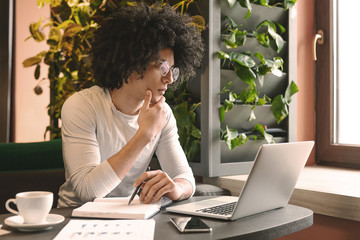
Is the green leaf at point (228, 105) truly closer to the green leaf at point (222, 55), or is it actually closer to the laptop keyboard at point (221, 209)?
the green leaf at point (222, 55)

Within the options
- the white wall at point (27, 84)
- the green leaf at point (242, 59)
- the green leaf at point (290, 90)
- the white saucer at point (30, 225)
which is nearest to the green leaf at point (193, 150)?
the green leaf at point (242, 59)

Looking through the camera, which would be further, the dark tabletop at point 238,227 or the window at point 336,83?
the window at point 336,83

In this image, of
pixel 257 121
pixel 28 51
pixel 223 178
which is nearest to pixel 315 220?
pixel 223 178

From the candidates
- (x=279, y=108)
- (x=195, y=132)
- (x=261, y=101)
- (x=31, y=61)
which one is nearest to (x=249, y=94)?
(x=261, y=101)

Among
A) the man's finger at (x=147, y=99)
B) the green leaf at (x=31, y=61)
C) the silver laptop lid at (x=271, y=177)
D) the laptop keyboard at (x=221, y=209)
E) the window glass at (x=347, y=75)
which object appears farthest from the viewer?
the green leaf at (x=31, y=61)

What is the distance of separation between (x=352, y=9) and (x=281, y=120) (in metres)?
0.74

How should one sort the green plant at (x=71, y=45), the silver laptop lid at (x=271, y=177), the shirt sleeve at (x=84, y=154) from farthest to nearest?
the green plant at (x=71, y=45), the shirt sleeve at (x=84, y=154), the silver laptop lid at (x=271, y=177)

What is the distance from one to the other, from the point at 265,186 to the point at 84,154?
0.68 metres

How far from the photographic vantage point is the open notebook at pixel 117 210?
1121mm

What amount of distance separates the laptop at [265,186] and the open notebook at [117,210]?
0.07 meters

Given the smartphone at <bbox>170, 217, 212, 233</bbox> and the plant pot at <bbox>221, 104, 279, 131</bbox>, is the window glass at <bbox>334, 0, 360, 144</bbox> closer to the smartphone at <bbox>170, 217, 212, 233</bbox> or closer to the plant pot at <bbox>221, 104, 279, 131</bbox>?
the plant pot at <bbox>221, 104, 279, 131</bbox>

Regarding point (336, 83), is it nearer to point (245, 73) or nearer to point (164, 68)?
point (245, 73)

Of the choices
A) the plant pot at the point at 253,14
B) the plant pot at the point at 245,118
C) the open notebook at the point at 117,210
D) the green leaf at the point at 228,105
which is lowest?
the open notebook at the point at 117,210

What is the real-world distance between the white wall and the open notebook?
93.3 inches
